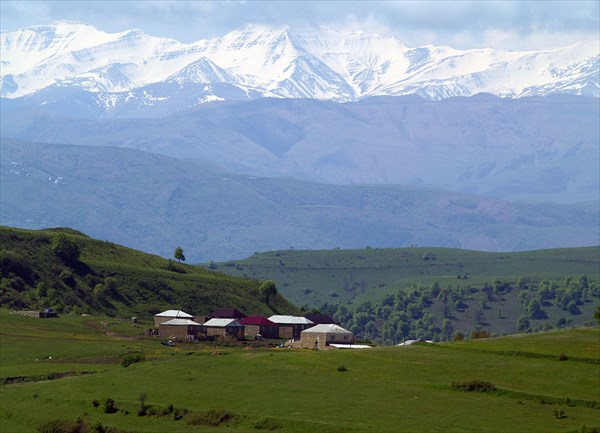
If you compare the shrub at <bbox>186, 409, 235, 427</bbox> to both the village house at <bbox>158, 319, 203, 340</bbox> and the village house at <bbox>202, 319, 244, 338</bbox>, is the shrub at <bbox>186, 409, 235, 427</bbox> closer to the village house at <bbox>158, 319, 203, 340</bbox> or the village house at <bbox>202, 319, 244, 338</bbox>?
the village house at <bbox>158, 319, 203, 340</bbox>

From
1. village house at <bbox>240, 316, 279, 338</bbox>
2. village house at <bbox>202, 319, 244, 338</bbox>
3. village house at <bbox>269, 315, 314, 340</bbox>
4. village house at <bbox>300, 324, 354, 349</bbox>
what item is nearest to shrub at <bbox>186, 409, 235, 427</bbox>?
village house at <bbox>300, 324, 354, 349</bbox>

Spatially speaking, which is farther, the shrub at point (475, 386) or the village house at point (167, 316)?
the village house at point (167, 316)

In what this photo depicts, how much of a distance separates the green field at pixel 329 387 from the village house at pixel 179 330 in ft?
112

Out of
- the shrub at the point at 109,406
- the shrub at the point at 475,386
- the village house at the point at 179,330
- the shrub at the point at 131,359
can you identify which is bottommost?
the shrub at the point at 109,406

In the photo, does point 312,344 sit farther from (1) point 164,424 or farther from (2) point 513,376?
(1) point 164,424

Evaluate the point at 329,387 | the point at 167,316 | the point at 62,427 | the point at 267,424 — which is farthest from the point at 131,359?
the point at 167,316

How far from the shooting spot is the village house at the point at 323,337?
172 meters

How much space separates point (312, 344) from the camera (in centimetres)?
17150

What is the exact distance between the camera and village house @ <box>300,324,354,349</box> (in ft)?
563

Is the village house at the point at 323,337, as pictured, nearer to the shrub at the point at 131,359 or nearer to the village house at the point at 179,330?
the village house at the point at 179,330

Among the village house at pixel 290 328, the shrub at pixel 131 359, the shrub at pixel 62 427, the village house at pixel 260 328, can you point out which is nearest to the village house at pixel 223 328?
the village house at pixel 260 328

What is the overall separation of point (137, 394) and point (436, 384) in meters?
24.5

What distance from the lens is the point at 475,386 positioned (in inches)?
4257

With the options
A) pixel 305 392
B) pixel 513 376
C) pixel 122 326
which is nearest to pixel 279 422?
pixel 305 392
